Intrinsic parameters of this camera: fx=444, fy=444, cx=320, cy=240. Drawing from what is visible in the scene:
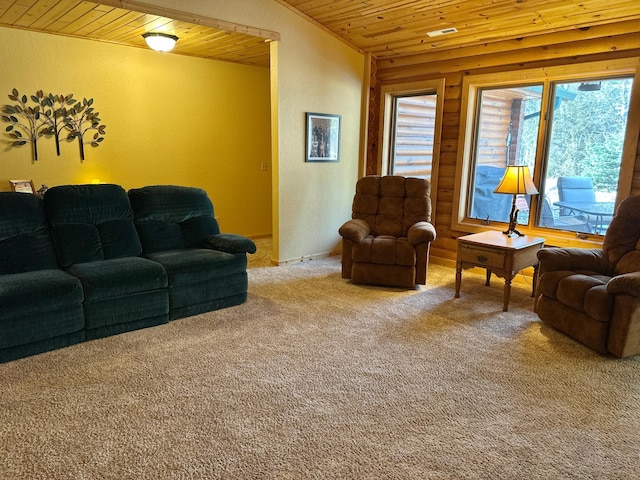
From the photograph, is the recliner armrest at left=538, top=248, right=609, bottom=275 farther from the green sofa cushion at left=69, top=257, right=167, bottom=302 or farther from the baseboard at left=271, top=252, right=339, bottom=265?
the green sofa cushion at left=69, top=257, right=167, bottom=302

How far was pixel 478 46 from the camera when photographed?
4676 mm

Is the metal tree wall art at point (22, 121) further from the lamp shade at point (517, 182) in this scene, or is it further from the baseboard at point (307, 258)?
the lamp shade at point (517, 182)

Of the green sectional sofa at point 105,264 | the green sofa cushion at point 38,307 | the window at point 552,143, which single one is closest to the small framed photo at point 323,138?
the window at point 552,143

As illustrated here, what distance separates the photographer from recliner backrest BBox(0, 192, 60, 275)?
315 cm

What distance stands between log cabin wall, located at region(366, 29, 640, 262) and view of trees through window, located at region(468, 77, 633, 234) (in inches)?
9.1

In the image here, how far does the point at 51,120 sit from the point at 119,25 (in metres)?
1.26

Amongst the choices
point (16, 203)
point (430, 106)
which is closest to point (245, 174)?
point (430, 106)

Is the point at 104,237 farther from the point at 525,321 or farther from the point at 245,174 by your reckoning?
the point at 525,321

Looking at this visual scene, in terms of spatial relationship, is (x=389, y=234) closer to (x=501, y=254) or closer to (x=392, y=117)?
(x=501, y=254)

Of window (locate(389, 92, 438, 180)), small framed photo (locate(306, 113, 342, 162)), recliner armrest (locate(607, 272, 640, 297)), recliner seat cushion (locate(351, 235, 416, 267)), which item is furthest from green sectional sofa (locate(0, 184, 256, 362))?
window (locate(389, 92, 438, 180))

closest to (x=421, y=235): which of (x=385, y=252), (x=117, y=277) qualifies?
(x=385, y=252)

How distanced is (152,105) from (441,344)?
4.37 m

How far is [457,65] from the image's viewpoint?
16.1 ft

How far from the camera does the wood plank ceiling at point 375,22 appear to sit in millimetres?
3719
